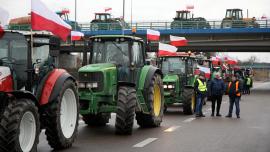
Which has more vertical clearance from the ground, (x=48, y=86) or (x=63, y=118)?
(x=48, y=86)

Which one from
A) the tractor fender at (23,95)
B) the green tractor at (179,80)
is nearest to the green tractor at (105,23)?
the green tractor at (179,80)

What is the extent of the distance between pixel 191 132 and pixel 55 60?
4758mm

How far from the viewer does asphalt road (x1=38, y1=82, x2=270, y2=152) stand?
10.4 metres

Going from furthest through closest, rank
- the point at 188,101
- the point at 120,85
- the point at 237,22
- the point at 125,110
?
the point at 237,22 → the point at 188,101 → the point at 120,85 → the point at 125,110

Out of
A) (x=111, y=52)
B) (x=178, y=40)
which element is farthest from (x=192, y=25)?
(x=111, y=52)

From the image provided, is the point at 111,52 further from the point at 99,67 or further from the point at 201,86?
the point at 201,86

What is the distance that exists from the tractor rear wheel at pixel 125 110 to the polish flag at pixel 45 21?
8.98ft

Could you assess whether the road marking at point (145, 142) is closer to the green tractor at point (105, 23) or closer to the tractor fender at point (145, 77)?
the tractor fender at point (145, 77)

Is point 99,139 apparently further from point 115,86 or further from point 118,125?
point 115,86

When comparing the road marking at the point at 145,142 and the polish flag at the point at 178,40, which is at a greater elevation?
the polish flag at the point at 178,40

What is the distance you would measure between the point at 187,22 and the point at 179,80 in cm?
3230

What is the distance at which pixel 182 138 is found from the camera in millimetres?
12148

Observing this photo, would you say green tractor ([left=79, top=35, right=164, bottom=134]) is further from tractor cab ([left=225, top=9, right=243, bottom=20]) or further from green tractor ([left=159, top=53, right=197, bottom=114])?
tractor cab ([left=225, top=9, right=243, bottom=20])

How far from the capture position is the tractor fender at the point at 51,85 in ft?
30.5
